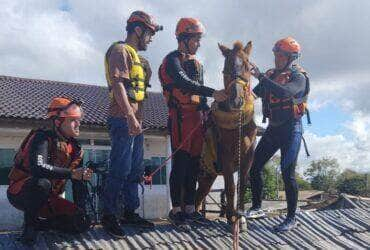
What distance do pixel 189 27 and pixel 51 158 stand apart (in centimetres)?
240

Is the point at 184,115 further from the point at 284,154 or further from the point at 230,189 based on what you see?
the point at 284,154

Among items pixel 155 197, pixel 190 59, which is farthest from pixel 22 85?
pixel 190 59

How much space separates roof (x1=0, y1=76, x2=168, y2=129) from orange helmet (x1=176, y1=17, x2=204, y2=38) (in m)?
9.30

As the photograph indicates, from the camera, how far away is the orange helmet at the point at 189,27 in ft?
19.6

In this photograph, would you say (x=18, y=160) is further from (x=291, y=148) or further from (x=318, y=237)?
(x=318, y=237)

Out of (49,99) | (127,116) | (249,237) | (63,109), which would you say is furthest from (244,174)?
(49,99)

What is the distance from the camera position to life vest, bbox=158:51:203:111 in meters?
5.98

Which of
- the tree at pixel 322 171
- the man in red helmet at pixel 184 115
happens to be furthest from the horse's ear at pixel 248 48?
the tree at pixel 322 171

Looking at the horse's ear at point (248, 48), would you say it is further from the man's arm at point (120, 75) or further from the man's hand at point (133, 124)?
the man's hand at point (133, 124)

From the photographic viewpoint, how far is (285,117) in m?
6.50

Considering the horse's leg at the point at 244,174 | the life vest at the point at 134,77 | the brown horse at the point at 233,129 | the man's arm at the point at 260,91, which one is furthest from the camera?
the man's arm at the point at 260,91

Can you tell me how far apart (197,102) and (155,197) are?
411 inches

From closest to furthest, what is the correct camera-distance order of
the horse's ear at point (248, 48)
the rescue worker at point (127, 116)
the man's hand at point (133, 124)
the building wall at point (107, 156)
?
the man's hand at point (133, 124)
the rescue worker at point (127, 116)
the horse's ear at point (248, 48)
the building wall at point (107, 156)

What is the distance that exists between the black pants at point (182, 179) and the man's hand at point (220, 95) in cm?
83
